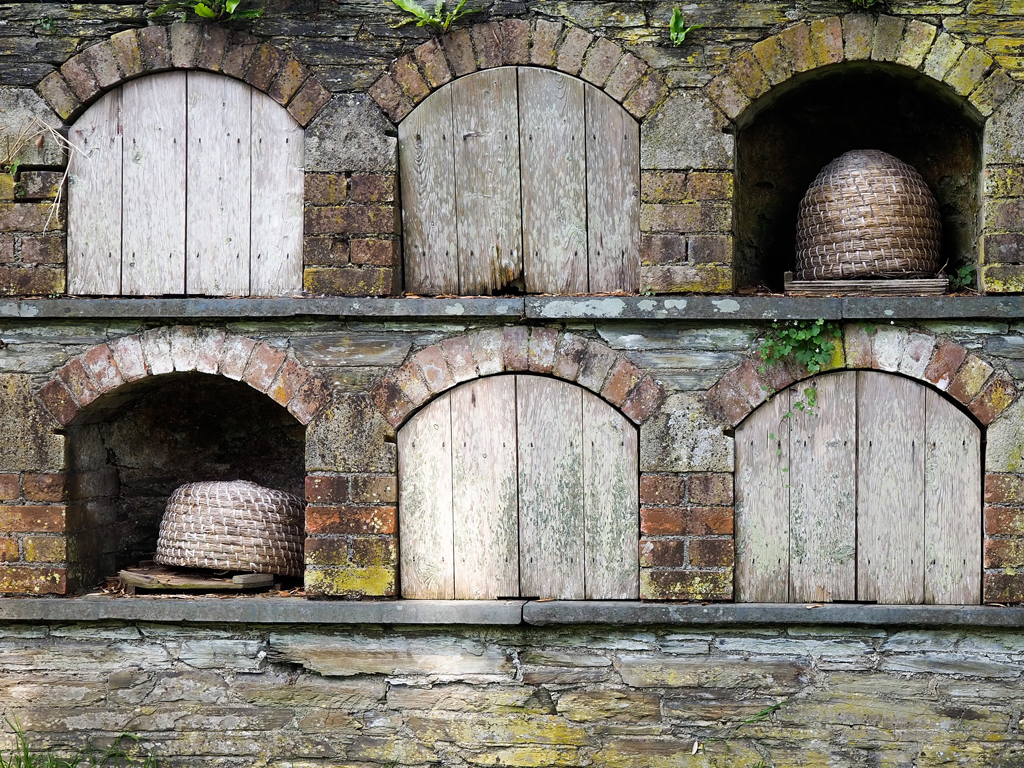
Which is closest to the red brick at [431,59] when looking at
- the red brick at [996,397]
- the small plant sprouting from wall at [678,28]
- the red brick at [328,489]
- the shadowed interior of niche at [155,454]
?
the small plant sprouting from wall at [678,28]

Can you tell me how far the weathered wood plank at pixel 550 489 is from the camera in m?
4.41

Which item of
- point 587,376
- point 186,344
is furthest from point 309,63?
point 587,376

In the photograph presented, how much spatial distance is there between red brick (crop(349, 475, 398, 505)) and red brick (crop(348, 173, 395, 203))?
130 centimetres

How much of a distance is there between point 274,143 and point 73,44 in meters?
1.08

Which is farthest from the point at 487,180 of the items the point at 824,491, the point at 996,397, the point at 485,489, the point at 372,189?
the point at 996,397

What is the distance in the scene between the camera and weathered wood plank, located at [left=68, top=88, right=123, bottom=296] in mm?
4574

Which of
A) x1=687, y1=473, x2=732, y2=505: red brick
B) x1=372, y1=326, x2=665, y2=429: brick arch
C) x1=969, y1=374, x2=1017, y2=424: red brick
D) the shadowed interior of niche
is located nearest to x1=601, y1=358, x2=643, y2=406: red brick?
x1=372, y1=326, x2=665, y2=429: brick arch

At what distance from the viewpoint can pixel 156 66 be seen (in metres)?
4.49

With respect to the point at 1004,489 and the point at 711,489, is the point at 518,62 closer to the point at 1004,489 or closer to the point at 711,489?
the point at 711,489

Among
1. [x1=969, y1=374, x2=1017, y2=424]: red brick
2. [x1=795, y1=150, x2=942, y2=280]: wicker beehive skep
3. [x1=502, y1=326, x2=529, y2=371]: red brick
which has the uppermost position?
[x1=795, y1=150, x2=942, y2=280]: wicker beehive skep

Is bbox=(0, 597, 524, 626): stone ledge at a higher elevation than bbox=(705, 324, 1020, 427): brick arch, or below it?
below

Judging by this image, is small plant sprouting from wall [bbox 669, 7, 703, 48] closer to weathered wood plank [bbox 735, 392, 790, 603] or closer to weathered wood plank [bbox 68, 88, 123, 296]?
weathered wood plank [bbox 735, 392, 790, 603]

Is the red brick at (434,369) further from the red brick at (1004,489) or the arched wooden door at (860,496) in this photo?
the red brick at (1004,489)

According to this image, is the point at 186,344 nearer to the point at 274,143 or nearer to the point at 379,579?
the point at 274,143
